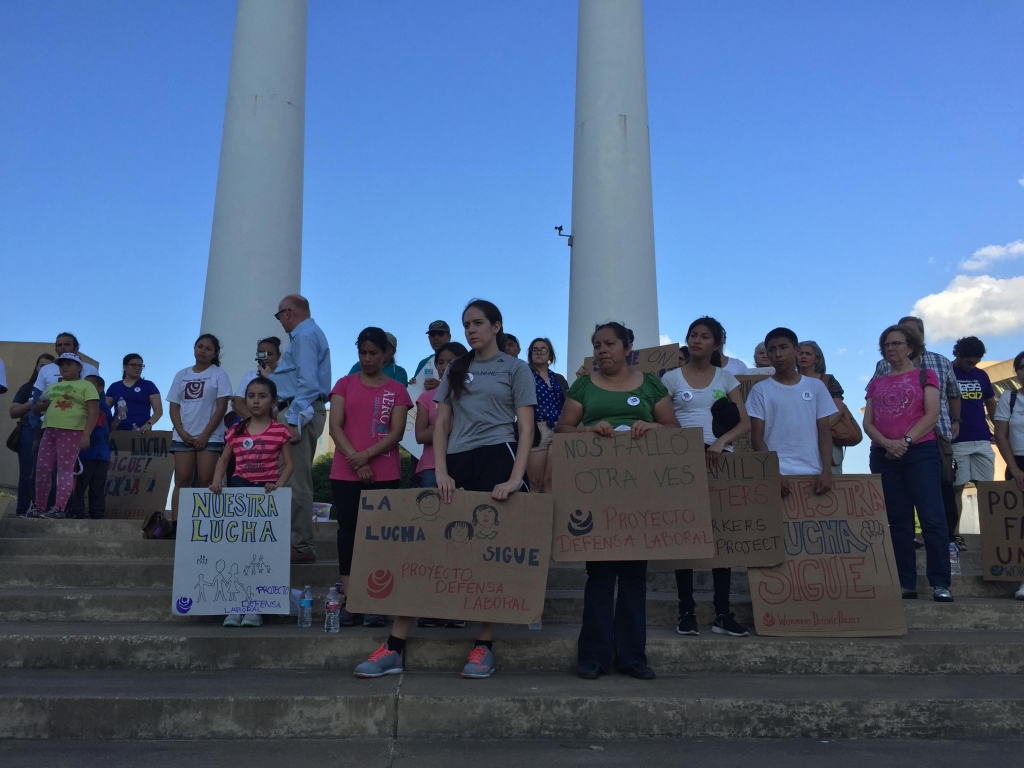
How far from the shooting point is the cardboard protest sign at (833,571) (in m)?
5.33

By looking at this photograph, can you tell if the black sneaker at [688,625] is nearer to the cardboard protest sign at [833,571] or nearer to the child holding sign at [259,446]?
the cardboard protest sign at [833,571]

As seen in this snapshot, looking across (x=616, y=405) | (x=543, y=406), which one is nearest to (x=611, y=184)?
(x=543, y=406)

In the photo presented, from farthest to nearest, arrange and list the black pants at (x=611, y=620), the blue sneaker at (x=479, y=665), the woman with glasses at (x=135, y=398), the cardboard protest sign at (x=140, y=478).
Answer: the woman with glasses at (x=135, y=398) < the cardboard protest sign at (x=140, y=478) < the black pants at (x=611, y=620) < the blue sneaker at (x=479, y=665)

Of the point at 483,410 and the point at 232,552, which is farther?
the point at 232,552

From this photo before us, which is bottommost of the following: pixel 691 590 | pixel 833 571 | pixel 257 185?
pixel 691 590

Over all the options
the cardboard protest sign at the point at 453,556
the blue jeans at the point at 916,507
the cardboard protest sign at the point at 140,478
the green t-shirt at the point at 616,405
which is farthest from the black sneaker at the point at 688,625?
the cardboard protest sign at the point at 140,478

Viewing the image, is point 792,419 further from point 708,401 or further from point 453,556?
point 453,556

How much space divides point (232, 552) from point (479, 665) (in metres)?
2.08

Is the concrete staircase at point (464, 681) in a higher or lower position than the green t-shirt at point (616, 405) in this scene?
lower

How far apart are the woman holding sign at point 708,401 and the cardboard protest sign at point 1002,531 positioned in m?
2.32

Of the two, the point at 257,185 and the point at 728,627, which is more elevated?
the point at 257,185

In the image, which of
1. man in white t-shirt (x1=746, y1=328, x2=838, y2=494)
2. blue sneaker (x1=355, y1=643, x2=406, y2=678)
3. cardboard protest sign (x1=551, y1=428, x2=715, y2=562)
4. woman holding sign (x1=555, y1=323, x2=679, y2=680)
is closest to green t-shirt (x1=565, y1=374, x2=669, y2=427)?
woman holding sign (x1=555, y1=323, x2=679, y2=680)

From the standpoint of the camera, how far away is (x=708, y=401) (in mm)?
5664

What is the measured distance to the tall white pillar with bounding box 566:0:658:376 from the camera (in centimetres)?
1207
